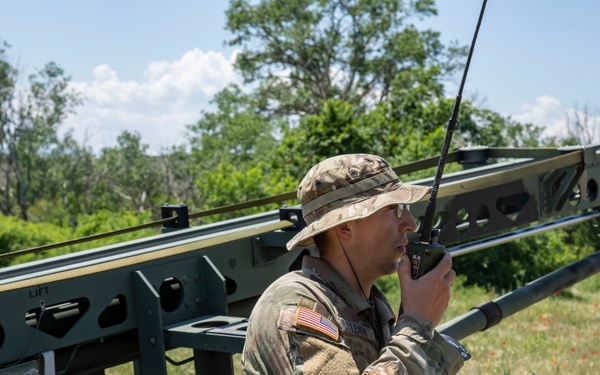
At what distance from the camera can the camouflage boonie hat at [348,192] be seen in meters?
2.44

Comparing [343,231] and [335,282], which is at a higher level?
[343,231]

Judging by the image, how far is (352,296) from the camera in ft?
8.11

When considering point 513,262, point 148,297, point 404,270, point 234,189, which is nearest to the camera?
point 404,270

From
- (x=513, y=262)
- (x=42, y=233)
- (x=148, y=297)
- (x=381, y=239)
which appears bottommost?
(x=513, y=262)

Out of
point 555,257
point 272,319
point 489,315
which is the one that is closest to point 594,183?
point 489,315

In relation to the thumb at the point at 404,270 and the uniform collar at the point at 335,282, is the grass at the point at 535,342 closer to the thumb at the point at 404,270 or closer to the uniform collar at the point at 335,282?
the uniform collar at the point at 335,282

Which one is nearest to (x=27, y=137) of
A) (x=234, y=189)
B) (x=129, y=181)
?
(x=129, y=181)

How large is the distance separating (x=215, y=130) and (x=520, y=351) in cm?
3564

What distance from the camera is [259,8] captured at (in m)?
44.9

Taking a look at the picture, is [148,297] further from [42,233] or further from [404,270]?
[42,233]

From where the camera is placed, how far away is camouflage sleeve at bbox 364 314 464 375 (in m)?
2.22

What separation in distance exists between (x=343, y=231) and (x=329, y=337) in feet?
1.15

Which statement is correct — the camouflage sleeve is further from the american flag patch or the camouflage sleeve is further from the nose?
the nose

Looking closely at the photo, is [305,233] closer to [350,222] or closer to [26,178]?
[350,222]
